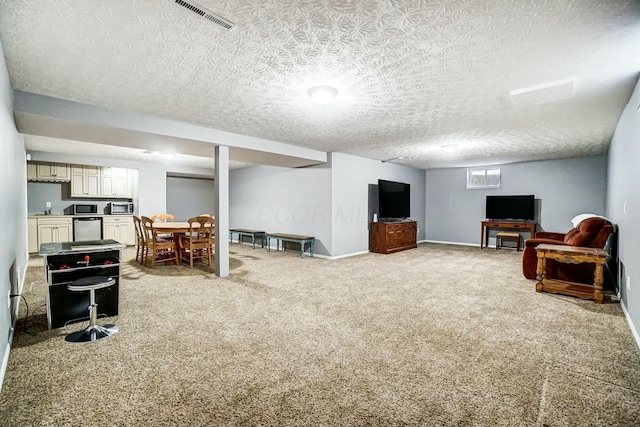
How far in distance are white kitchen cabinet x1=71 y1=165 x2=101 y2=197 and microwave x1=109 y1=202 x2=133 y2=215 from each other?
16.6 inches

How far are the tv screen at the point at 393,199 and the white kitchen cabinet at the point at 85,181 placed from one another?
7.24 metres

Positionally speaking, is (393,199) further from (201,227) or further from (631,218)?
(631,218)

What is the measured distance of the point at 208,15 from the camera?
1.88m

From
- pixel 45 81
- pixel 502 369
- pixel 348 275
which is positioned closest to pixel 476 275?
pixel 348 275

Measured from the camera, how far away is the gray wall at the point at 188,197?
9.95 m

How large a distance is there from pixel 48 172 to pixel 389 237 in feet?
27.1

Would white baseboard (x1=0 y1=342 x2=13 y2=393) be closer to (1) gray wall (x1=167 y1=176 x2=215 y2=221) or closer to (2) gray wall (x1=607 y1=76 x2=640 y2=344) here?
(2) gray wall (x1=607 y1=76 x2=640 y2=344)

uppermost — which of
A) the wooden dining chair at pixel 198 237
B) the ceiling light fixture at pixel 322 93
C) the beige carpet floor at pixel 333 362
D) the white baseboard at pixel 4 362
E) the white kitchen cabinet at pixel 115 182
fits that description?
the ceiling light fixture at pixel 322 93

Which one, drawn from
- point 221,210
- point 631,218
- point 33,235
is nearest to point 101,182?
point 33,235

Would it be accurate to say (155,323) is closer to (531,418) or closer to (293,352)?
(293,352)

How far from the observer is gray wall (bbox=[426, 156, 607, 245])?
7.13 meters

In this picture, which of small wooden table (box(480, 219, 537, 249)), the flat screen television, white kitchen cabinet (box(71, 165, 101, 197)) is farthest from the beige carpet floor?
the flat screen television

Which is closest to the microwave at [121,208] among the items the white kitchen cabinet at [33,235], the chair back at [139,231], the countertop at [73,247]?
the white kitchen cabinet at [33,235]

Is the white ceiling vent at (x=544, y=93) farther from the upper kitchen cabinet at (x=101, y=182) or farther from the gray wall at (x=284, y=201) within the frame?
the upper kitchen cabinet at (x=101, y=182)
